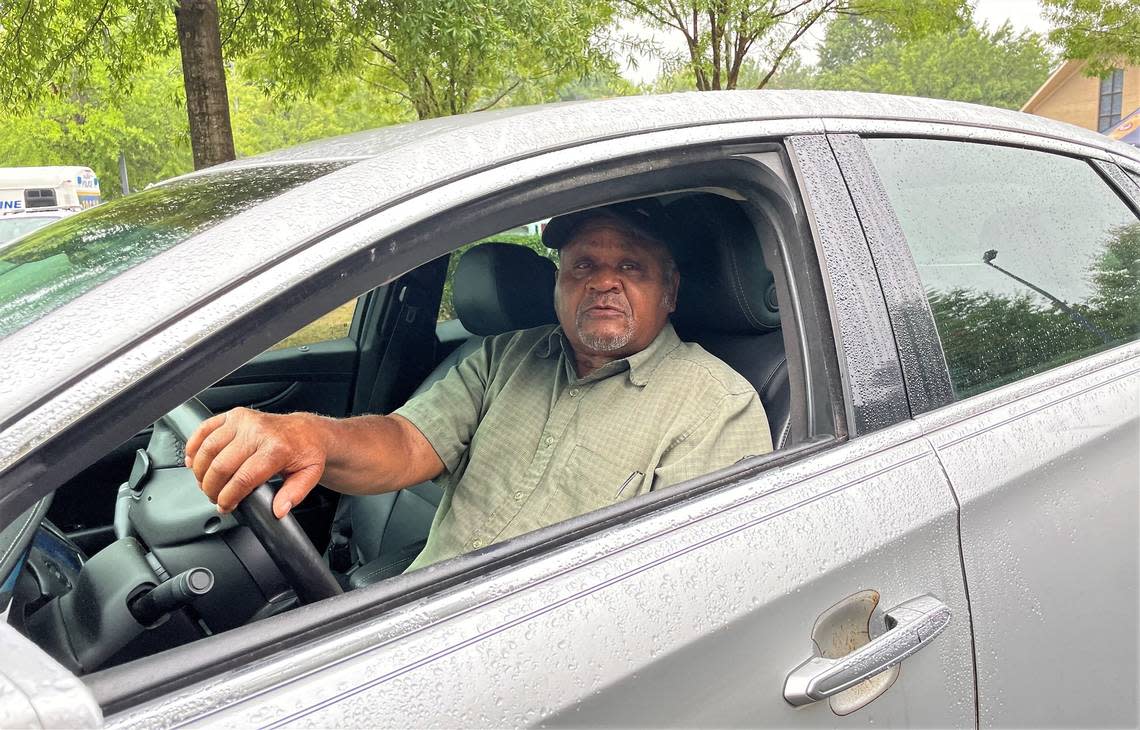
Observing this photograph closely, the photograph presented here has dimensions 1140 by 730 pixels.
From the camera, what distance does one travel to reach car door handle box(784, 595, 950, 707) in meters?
1.18

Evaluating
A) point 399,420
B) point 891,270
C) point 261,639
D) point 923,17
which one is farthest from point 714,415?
point 923,17

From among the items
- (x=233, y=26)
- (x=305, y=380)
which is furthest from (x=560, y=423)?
(x=233, y=26)

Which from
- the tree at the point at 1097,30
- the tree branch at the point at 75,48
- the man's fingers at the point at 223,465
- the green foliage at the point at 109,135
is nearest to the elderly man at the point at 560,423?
the man's fingers at the point at 223,465

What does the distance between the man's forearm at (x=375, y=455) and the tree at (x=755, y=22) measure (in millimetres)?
9232

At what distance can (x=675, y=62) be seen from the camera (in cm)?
1105

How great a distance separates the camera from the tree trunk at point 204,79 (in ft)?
17.1

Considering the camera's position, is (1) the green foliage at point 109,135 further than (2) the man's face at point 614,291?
Yes

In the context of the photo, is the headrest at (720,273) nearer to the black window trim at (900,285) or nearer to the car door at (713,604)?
the black window trim at (900,285)

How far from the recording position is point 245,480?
1414mm

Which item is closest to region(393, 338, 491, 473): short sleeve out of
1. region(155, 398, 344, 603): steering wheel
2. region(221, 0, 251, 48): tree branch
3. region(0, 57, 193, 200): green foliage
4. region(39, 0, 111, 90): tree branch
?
region(155, 398, 344, 603): steering wheel

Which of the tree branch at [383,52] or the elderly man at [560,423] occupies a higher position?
the tree branch at [383,52]

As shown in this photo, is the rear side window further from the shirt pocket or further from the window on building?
the window on building

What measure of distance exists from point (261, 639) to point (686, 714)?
1.60ft

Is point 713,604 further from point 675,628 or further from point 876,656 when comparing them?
point 876,656
